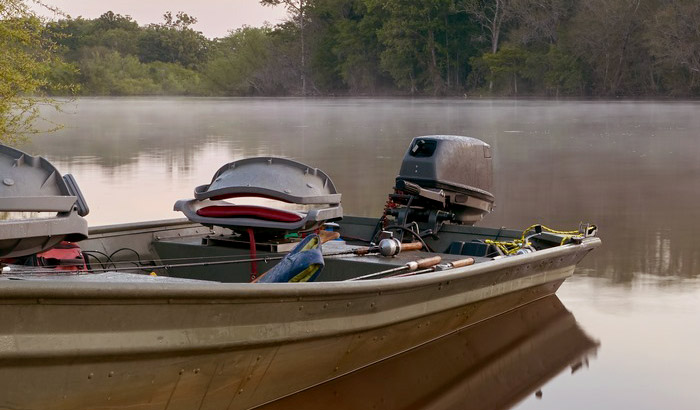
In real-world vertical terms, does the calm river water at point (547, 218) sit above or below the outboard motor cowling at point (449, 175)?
below

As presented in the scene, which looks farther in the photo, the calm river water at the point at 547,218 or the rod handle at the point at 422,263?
the calm river water at the point at 547,218

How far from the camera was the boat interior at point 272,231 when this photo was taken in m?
5.99

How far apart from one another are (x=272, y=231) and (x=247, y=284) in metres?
1.95

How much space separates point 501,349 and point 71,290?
13.8ft

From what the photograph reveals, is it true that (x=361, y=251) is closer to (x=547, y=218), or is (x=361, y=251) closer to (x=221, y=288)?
(x=221, y=288)

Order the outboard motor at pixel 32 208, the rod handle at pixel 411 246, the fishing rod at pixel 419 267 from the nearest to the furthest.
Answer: the outboard motor at pixel 32 208
the fishing rod at pixel 419 267
the rod handle at pixel 411 246

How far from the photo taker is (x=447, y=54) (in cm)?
8625

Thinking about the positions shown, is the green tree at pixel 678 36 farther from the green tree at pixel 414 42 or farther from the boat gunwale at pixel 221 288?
the boat gunwale at pixel 221 288

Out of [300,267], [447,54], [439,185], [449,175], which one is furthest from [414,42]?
[300,267]

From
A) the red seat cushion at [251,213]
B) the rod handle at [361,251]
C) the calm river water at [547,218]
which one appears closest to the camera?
the calm river water at [547,218]

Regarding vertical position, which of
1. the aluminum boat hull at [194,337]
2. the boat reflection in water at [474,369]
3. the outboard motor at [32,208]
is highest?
the outboard motor at [32,208]

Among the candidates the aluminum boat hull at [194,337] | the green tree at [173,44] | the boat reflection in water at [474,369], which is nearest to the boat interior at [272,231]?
the aluminum boat hull at [194,337]

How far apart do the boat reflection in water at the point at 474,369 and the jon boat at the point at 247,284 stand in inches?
3.9

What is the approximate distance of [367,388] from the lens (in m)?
7.02
